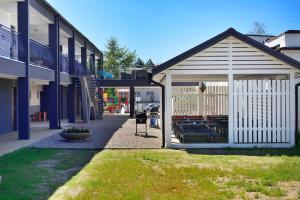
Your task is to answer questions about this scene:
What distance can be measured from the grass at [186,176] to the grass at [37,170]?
0.32 m

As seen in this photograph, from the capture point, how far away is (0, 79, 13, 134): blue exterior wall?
18.0 m

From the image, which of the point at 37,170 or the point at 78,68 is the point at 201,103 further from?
the point at 37,170

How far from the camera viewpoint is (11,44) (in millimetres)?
14602

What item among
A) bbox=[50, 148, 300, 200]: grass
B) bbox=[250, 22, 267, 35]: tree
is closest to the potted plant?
bbox=[50, 148, 300, 200]: grass

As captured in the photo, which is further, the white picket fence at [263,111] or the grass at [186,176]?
the white picket fence at [263,111]

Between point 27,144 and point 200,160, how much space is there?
6.77m

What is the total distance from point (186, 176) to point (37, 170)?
3591 millimetres

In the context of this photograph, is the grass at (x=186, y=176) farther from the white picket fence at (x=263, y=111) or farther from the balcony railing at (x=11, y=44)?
the balcony railing at (x=11, y=44)

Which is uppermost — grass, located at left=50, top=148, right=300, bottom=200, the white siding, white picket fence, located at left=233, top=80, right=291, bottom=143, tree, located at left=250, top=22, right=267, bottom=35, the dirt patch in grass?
tree, located at left=250, top=22, right=267, bottom=35

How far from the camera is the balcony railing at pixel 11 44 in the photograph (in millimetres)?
14023

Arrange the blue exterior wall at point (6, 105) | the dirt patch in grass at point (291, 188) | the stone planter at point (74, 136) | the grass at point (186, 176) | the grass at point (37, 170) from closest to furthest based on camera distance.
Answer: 1. the dirt patch in grass at point (291, 188)
2. the grass at point (186, 176)
3. the grass at point (37, 170)
4. the stone planter at point (74, 136)
5. the blue exterior wall at point (6, 105)

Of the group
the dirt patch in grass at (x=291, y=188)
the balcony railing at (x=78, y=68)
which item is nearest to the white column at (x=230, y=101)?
the dirt patch in grass at (x=291, y=188)

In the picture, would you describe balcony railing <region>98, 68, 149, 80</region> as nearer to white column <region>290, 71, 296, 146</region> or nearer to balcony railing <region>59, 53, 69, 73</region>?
balcony railing <region>59, 53, 69, 73</region>

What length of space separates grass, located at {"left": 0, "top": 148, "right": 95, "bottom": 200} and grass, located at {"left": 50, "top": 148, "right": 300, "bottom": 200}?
1.04ft
